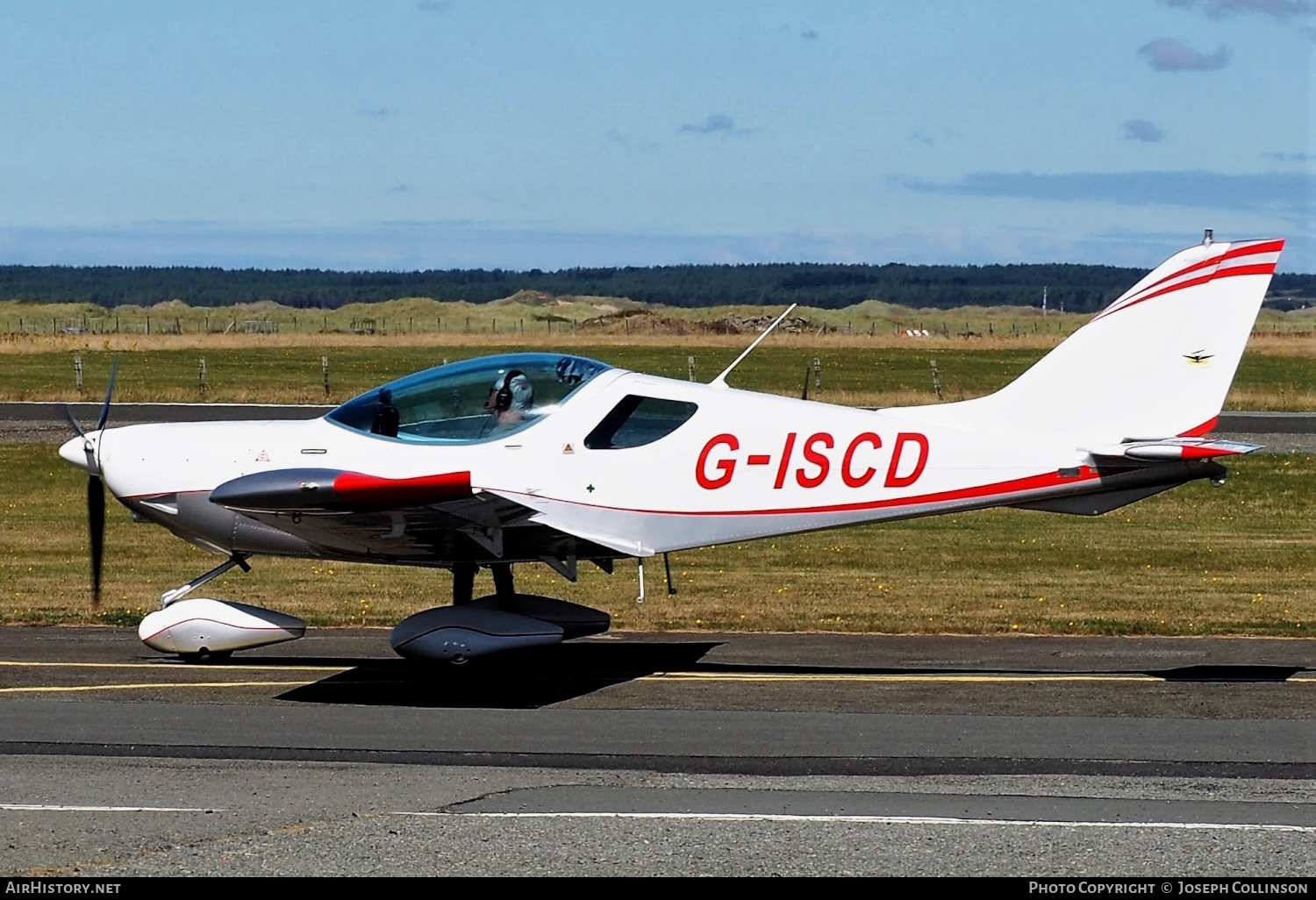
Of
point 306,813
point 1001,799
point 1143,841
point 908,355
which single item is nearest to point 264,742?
point 306,813

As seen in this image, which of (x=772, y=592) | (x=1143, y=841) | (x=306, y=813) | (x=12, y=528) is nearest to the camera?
(x=1143, y=841)

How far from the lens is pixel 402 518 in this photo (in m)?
11.5

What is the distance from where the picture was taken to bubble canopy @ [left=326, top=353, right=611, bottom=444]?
12102 millimetres

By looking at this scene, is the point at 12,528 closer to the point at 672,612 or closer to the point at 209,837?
the point at 672,612

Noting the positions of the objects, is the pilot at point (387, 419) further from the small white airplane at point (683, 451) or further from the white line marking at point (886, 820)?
the white line marking at point (886, 820)

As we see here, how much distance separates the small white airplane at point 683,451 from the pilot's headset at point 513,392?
1 centimetres

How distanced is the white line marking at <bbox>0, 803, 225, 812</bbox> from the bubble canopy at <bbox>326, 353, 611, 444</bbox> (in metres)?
4.49

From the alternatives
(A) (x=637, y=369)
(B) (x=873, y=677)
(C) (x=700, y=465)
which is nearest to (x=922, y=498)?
(B) (x=873, y=677)

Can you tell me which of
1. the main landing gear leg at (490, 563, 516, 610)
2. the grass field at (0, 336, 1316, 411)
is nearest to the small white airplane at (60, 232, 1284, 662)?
the main landing gear leg at (490, 563, 516, 610)

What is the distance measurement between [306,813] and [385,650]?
5.79 m

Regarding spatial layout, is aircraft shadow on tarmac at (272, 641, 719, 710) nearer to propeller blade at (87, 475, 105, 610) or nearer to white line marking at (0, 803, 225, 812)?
propeller blade at (87, 475, 105, 610)

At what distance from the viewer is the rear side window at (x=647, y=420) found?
12.2 metres

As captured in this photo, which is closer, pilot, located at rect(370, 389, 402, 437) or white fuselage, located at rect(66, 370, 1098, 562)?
white fuselage, located at rect(66, 370, 1098, 562)

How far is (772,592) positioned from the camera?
1720 centimetres
